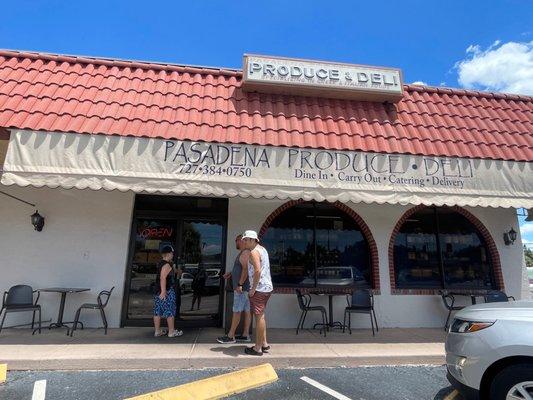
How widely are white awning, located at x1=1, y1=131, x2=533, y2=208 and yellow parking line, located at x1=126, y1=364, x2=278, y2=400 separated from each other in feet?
9.07

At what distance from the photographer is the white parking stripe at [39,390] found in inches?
162

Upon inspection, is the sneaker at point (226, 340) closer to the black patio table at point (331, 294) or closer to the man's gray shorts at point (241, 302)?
the man's gray shorts at point (241, 302)

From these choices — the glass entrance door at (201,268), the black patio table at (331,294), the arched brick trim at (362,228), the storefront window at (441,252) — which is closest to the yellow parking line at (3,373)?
the glass entrance door at (201,268)

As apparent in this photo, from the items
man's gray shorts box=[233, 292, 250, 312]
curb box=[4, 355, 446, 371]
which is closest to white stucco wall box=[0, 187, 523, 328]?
man's gray shorts box=[233, 292, 250, 312]

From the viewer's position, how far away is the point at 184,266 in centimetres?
822

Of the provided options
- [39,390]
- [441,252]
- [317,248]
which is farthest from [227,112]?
[441,252]

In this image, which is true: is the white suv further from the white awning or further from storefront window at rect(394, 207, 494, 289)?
storefront window at rect(394, 207, 494, 289)

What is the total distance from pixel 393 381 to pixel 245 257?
9.68ft

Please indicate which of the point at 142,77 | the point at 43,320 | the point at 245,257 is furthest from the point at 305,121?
the point at 43,320

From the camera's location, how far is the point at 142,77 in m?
8.53

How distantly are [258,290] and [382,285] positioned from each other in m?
3.92

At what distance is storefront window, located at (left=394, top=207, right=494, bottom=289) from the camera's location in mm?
8828

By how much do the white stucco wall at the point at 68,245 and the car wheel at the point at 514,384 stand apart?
6878 mm

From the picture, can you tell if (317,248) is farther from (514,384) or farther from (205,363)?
(514,384)
